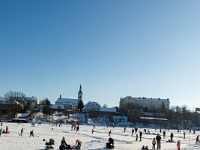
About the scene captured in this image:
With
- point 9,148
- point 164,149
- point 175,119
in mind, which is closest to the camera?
point 9,148

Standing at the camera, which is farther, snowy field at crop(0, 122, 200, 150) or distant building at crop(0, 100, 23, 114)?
distant building at crop(0, 100, 23, 114)

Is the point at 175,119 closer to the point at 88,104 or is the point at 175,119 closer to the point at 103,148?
the point at 88,104

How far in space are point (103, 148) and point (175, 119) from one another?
320ft

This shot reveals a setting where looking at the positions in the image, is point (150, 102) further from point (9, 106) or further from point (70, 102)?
point (9, 106)

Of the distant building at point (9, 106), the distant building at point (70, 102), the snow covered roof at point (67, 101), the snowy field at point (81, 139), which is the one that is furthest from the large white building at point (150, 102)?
the snowy field at point (81, 139)

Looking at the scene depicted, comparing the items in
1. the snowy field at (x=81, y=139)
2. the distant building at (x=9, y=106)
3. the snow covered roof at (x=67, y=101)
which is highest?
the snow covered roof at (x=67, y=101)

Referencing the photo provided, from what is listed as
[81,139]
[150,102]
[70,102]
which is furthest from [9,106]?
[150,102]

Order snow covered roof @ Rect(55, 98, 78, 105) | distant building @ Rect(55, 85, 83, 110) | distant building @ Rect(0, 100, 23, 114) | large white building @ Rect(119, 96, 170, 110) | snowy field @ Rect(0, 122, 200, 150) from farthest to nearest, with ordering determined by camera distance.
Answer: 1. snow covered roof @ Rect(55, 98, 78, 105)
2. large white building @ Rect(119, 96, 170, 110)
3. distant building @ Rect(55, 85, 83, 110)
4. distant building @ Rect(0, 100, 23, 114)
5. snowy field @ Rect(0, 122, 200, 150)

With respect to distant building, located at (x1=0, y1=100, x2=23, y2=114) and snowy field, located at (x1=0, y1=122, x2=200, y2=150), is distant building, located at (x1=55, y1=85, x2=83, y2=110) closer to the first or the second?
distant building, located at (x1=0, y1=100, x2=23, y2=114)

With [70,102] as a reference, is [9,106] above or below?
below

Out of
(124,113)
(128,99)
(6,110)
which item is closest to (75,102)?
(128,99)

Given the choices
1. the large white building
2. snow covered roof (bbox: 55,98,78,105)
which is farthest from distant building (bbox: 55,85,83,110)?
the large white building

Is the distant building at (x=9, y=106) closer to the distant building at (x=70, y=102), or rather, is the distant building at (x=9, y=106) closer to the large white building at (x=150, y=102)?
the distant building at (x=70, y=102)

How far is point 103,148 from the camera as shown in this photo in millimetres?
21000
